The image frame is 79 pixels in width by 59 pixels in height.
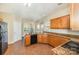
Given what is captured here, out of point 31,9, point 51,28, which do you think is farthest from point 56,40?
point 31,9

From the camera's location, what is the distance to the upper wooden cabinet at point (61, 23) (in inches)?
61.9

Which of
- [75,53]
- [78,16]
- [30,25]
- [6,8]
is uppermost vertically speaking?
[6,8]

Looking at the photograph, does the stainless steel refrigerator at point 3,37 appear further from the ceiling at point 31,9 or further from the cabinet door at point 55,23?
the cabinet door at point 55,23

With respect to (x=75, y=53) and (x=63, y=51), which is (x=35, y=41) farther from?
(x=75, y=53)

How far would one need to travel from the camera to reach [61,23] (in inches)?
64.1

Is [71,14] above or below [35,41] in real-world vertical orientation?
A: above

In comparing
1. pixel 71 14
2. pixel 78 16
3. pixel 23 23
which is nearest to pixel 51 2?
pixel 71 14

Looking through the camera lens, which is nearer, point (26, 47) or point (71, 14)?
point (71, 14)

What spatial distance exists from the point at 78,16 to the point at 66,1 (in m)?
0.32

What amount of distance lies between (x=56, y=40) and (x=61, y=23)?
307 mm

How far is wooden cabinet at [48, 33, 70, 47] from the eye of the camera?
5.19 ft

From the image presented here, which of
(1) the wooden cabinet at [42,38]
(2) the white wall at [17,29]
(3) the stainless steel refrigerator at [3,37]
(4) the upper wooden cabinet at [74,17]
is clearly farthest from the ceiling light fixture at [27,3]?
(4) the upper wooden cabinet at [74,17]

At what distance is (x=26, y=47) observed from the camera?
1715 mm

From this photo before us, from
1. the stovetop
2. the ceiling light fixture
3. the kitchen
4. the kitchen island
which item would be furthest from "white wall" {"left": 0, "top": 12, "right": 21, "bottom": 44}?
the stovetop
